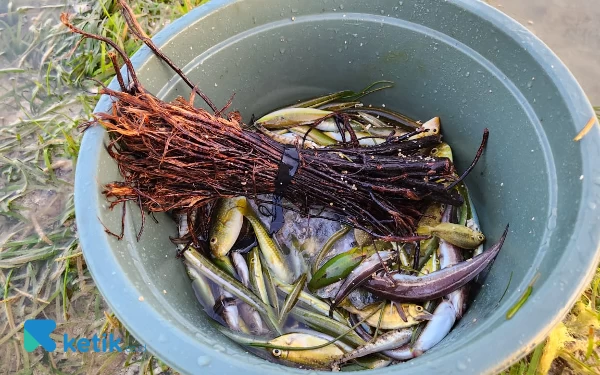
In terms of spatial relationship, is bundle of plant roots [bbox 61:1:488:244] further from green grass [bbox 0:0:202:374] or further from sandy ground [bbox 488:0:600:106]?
sandy ground [bbox 488:0:600:106]

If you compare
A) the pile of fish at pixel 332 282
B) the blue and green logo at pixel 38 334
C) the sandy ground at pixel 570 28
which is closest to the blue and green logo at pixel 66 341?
the blue and green logo at pixel 38 334

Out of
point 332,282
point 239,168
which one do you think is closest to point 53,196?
point 239,168

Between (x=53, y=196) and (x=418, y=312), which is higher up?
(x=418, y=312)

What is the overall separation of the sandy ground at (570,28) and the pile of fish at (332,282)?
1222 mm

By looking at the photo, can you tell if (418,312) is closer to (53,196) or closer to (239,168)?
(239,168)

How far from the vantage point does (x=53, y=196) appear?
98.0 inches

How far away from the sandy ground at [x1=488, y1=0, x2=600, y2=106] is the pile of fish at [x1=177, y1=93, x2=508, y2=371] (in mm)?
1222

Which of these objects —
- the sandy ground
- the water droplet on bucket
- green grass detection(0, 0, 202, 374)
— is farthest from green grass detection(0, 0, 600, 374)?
the sandy ground

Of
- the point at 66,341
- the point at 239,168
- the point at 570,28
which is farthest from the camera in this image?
the point at 570,28

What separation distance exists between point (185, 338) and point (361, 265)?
2.54 feet

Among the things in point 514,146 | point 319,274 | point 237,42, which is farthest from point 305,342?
point 237,42

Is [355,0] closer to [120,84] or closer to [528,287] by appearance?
[120,84]

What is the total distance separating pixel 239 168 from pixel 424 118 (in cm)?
104

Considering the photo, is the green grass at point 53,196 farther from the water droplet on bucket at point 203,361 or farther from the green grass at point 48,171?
the water droplet on bucket at point 203,361
